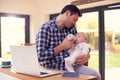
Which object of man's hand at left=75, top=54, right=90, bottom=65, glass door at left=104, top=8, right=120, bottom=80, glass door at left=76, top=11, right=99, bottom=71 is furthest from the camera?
glass door at left=76, top=11, right=99, bottom=71

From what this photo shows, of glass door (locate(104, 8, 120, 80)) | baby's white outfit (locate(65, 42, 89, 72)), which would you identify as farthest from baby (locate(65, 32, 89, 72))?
glass door (locate(104, 8, 120, 80))

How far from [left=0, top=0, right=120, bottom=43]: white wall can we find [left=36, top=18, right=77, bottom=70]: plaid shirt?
236 centimetres

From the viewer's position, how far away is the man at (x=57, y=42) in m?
1.44

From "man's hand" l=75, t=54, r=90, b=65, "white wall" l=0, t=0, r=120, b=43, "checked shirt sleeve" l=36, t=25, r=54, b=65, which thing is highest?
"white wall" l=0, t=0, r=120, b=43

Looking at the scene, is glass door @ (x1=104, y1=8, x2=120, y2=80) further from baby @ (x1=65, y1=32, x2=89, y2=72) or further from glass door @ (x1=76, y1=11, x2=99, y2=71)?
baby @ (x1=65, y1=32, x2=89, y2=72)

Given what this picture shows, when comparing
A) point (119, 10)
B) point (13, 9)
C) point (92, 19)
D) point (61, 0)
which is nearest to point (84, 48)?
point (119, 10)

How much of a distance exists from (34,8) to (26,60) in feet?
11.8

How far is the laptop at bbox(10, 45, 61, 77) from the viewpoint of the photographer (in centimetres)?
113

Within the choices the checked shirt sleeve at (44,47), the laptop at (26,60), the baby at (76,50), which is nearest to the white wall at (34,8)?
the baby at (76,50)

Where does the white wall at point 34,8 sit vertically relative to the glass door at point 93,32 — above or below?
above

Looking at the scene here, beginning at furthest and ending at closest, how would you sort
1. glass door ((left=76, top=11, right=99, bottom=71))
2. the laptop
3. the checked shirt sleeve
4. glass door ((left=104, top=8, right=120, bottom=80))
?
glass door ((left=76, top=11, right=99, bottom=71)) < glass door ((left=104, top=8, right=120, bottom=80)) < the checked shirt sleeve < the laptop

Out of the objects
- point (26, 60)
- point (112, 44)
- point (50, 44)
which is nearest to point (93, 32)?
point (112, 44)

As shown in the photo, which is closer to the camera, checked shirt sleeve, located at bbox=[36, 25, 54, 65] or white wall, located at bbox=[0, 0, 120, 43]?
checked shirt sleeve, located at bbox=[36, 25, 54, 65]

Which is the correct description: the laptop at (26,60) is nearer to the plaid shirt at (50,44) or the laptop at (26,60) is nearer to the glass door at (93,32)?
the plaid shirt at (50,44)
